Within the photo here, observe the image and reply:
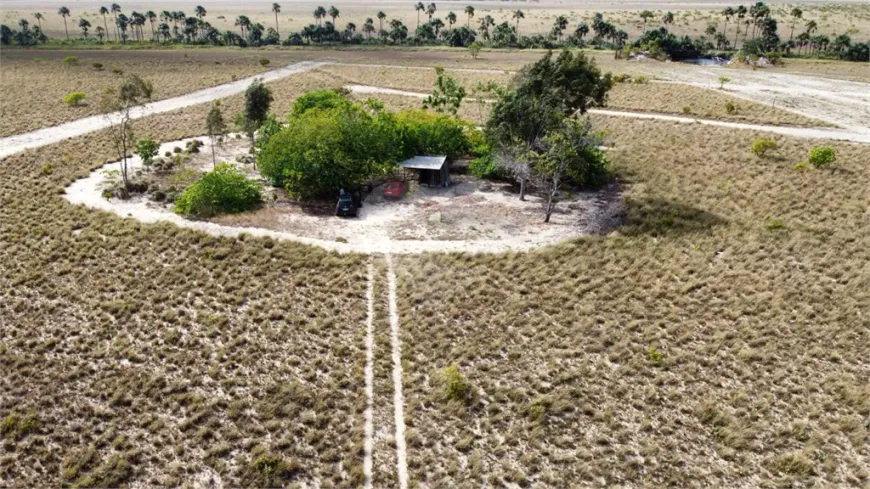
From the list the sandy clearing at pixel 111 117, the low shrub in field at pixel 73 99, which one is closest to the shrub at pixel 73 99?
the low shrub in field at pixel 73 99

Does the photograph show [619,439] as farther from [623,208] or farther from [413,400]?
[623,208]

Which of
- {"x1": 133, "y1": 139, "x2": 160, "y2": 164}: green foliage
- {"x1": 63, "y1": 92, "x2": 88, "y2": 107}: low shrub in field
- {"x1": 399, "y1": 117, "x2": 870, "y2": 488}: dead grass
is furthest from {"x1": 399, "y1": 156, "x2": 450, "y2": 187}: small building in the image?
{"x1": 63, "y1": 92, "x2": 88, "y2": 107}: low shrub in field

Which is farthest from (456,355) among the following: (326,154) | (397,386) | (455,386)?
(326,154)

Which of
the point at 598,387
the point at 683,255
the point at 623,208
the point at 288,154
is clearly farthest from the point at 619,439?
the point at 288,154

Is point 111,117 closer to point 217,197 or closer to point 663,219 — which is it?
point 217,197

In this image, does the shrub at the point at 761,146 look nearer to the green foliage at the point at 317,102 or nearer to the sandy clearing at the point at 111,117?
the green foliage at the point at 317,102

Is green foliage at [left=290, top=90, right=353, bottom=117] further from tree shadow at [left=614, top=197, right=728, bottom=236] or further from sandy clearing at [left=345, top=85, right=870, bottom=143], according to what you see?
sandy clearing at [left=345, top=85, right=870, bottom=143]
